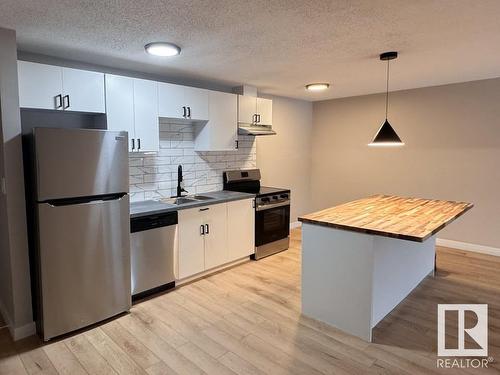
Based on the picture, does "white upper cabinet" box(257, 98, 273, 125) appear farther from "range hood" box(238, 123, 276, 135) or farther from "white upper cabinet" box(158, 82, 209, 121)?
"white upper cabinet" box(158, 82, 209, 121)

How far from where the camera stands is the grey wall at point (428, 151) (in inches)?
170

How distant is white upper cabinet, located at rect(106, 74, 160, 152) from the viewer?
3.11m

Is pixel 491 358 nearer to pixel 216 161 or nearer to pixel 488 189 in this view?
pixel 488 189

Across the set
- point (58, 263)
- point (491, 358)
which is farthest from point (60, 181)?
point (491, 358)

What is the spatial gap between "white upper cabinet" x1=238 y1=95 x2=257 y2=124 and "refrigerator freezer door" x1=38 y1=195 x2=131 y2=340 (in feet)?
6.94

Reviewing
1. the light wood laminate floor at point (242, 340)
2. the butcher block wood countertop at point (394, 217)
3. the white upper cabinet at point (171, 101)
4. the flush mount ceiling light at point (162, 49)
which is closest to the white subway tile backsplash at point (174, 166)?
the white upper cabinet at point (171, 101)

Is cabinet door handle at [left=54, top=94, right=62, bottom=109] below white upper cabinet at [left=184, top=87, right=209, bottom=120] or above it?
below

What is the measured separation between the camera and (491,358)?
227cm

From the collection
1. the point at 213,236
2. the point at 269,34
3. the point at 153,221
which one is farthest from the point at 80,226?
the point at 269,34

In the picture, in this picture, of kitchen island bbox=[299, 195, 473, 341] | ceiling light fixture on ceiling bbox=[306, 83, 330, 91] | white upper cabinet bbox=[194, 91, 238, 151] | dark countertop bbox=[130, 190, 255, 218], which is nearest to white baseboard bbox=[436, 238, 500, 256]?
kitchen island bbox=[299, 195, 473, 341]

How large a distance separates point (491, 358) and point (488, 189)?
2.82 metres

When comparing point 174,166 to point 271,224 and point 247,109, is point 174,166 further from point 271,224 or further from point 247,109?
point 271,224

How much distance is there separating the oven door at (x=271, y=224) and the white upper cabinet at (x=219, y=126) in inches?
38.8

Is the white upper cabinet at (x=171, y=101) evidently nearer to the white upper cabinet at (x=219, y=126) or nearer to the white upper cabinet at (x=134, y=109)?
the white upper cabinet at (x=134, y=109)
